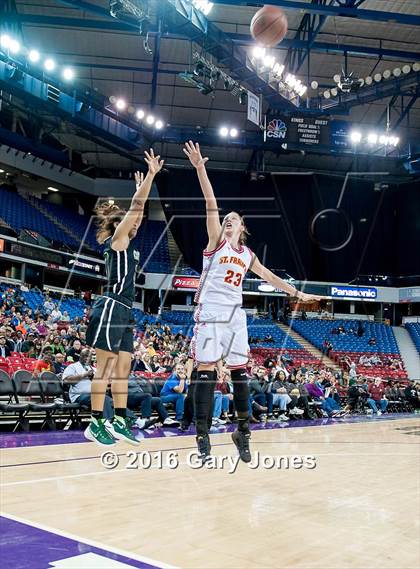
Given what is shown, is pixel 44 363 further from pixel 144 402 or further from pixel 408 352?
pixel 408 352

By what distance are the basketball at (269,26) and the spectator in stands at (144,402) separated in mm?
5503

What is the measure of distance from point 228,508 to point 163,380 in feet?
20.2

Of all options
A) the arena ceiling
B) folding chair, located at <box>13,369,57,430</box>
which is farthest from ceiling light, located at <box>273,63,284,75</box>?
folding chair, located at <box>13,369,57,430</box>

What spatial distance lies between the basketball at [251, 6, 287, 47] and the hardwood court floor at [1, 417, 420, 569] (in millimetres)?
5983

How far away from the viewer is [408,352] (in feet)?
82.1

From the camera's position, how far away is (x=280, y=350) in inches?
787

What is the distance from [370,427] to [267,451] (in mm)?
4971

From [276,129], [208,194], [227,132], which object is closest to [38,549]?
[208,194]

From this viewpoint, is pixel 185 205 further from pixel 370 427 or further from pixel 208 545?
pixel 208 545

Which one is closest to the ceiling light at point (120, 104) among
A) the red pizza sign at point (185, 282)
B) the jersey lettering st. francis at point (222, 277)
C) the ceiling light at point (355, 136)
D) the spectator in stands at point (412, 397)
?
the ceiling light at point (355, 136)

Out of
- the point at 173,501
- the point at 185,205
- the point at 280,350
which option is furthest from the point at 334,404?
the point at 185,205

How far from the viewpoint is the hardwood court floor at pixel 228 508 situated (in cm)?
241

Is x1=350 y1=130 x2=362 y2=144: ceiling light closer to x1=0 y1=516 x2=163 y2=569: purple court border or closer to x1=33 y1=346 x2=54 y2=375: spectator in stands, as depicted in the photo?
x1=33 y1=346 x2=54 y2=375: spectator in stands

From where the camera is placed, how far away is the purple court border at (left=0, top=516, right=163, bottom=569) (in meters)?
2.21
